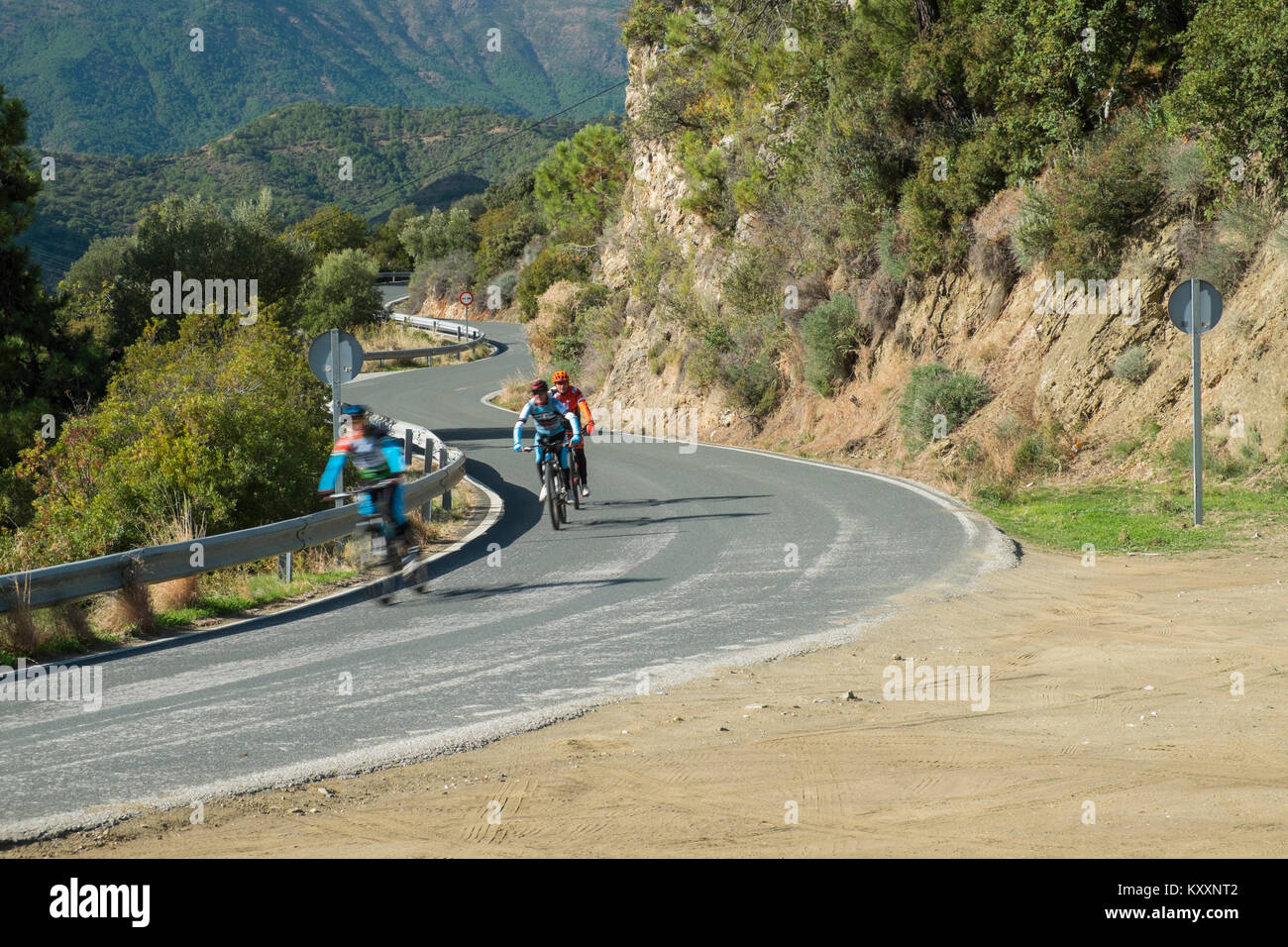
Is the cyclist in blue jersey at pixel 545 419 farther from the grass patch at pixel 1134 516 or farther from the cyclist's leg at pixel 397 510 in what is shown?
the grass patch at pixel 1134 516

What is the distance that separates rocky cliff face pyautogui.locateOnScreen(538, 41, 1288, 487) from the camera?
59.9 ft

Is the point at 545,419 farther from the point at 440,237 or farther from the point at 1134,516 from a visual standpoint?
the point at 440,237

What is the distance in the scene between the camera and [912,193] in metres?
25.9

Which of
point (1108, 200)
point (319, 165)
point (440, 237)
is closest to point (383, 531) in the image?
point (1108, 200)

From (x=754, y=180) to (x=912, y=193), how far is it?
7974 millimetres

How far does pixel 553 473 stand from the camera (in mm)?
15750

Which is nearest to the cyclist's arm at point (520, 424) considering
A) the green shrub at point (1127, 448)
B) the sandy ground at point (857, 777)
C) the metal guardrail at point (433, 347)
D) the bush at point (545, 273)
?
the sandy ground at point (857, 777)

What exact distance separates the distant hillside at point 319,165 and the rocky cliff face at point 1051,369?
71512 mm

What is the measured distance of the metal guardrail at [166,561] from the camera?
939cm

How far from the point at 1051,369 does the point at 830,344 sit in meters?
6.55

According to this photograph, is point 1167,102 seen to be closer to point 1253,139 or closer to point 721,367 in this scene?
point 1253,139

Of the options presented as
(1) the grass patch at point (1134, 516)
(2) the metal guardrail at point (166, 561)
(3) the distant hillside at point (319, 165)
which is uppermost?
(3) the distant hillside at point (319, 165)

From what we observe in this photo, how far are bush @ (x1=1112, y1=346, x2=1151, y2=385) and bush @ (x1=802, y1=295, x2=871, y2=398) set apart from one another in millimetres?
7821

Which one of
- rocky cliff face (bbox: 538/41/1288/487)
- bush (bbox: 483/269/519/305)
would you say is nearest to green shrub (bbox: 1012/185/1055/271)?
rocky cliff face (bbox: 538/41/1288/487)
